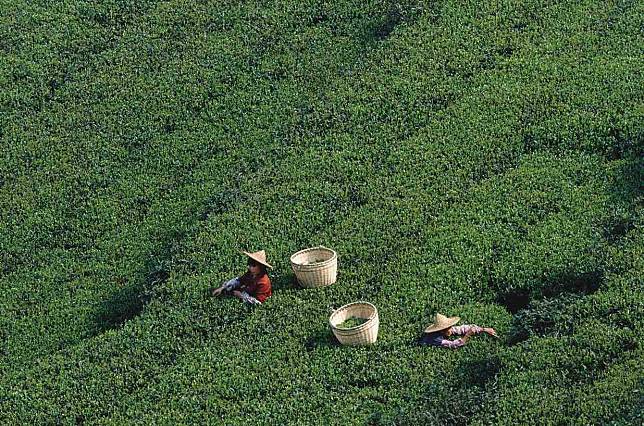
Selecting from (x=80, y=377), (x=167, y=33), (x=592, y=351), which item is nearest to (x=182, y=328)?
(x=80, y=377)

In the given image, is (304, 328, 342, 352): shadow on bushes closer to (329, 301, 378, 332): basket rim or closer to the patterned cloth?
(329, 301, 378, 332): basket rim

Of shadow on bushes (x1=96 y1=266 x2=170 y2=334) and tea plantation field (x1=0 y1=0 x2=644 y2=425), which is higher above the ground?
tea plantation field (x1=0 y1=0 x2=644 y2=425)

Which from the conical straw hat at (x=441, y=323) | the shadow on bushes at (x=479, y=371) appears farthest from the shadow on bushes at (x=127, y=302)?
the shadow on bushes at (x=479, y=371)

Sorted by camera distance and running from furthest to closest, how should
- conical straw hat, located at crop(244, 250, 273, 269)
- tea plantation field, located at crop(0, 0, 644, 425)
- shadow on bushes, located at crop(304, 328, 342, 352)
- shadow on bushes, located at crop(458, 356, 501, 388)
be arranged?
conical straw hat, located at crop(244, 250, 273, 269) → shadow on bushes, located at crop(304, 328, 342, 352) → tea plantation field, located at crop(0, 0, 644, 425) → shadow on bushes, located at crop(458, 356, 501, 388)

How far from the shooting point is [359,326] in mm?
14148

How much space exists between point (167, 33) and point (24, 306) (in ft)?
26.0

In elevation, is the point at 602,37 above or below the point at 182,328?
above

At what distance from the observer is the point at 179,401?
13914mm

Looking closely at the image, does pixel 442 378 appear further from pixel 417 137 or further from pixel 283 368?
pixel 417 137

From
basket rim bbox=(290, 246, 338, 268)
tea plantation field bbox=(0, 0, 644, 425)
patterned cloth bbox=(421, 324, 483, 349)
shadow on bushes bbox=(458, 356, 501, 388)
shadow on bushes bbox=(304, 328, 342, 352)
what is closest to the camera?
shadow on bushes bbox=(458, 356, 501, 388)

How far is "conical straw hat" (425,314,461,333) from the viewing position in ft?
46.3

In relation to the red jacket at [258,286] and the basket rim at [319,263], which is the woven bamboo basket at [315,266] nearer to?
the basket rim at [319,263]

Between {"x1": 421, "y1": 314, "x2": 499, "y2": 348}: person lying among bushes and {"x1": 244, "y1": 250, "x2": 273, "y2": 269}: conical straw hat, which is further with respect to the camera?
{"x1": 244, "y1": 250, "x2": 273, "y2": 269}: conical straw hat

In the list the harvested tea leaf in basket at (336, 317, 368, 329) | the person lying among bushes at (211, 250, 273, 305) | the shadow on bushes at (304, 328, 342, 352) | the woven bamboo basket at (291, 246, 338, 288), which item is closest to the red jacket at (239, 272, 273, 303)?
the person lying among bushes at (211, 250, 273, 305)
